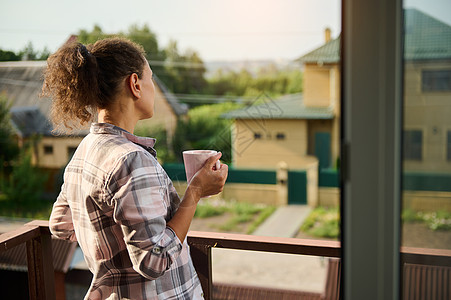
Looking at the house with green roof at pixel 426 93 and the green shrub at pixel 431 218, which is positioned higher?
the house with green roof at pixel 426 93

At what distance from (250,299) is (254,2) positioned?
10625mm

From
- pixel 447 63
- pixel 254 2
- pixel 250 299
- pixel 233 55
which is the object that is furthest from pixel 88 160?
pixel 254 2

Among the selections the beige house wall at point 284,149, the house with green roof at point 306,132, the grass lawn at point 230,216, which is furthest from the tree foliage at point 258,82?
the grass lawn at point 230,216

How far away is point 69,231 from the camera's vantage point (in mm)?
678

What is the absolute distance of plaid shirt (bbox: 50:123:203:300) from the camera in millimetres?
506

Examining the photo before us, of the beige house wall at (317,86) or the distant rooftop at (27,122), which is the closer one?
the distant rooftop at (27,122)

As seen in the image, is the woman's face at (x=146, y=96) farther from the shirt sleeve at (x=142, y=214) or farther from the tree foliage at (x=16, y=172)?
the tree foliage at (x=16, y=172)

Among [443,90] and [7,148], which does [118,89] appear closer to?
[443,90]

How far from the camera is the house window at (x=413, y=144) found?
0.48 m

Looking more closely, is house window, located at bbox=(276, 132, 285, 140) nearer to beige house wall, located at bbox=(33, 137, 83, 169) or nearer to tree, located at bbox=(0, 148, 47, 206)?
beige house wall, located at bbox=(33, 137, 83, 169)

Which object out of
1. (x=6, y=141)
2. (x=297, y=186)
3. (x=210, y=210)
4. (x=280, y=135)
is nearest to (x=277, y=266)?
(x=297, y=186)

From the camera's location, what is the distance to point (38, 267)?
0.96m

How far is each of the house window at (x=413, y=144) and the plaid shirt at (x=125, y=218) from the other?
0.29 metres

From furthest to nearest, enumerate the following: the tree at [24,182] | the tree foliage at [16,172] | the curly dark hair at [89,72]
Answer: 1. the tree at [24,182]
2. the tree foliage at [16,172]
3. the curly dark hair at [89,72]
